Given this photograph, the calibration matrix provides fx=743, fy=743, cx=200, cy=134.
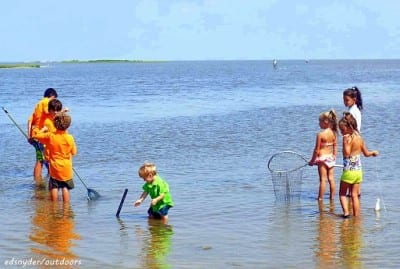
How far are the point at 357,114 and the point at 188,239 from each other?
3359 millimetres

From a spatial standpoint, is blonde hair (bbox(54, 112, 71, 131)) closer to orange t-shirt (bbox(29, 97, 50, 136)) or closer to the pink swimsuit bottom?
orange t-shirt (bbox(29, 97, 50, 136))

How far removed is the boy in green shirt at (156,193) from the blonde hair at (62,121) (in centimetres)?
117

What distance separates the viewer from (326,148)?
34.3 ft

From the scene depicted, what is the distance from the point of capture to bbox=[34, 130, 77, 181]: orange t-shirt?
387 inches

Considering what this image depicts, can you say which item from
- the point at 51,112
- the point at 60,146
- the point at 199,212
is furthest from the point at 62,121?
the point at 199,212

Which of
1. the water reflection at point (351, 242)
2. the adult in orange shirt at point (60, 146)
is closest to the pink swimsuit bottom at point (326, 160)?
the water reflection at point (351, 242)

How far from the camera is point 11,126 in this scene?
22406 millimetres

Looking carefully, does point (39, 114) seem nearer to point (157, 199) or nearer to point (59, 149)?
point (59, 149)

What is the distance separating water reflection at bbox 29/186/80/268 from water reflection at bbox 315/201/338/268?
2.55 metres

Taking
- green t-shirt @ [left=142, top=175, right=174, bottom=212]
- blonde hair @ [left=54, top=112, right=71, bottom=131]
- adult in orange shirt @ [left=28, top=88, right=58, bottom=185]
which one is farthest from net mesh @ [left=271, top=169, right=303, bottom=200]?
adult in orange shirt @ [left=28, top=88, right=58, bottom=185]

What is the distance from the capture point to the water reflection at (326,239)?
7555 mm

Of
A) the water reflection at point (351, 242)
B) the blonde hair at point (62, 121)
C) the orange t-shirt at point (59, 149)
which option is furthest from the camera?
the orange t-shirt at point (59, 149)

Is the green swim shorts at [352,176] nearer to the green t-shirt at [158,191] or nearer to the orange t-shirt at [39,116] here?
the green t-shirt at [158,191]

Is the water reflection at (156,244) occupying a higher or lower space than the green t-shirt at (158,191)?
lower
